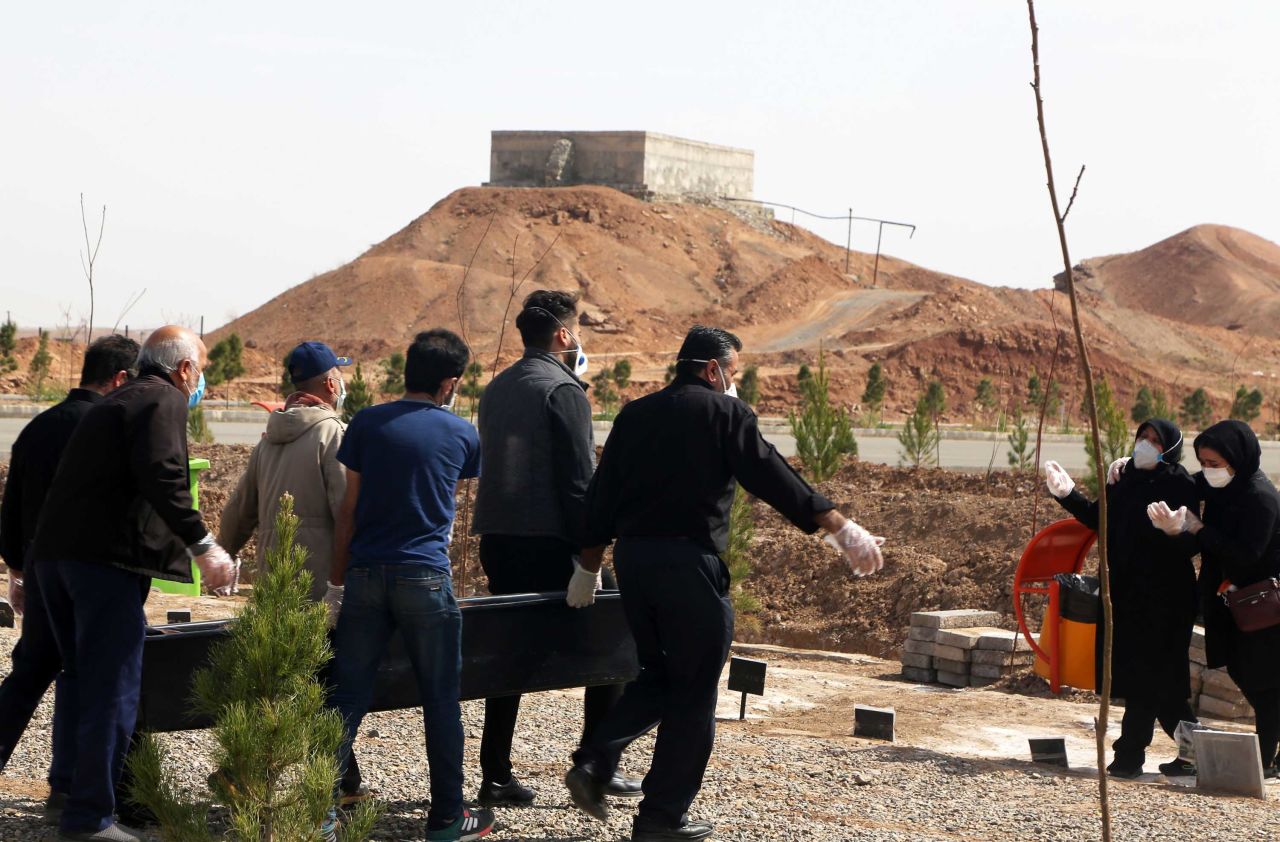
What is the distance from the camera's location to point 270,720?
3711 mm

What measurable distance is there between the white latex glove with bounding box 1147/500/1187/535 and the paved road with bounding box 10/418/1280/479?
1453cm

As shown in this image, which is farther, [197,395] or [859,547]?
[197,395]

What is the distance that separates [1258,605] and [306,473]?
3928 millimetres

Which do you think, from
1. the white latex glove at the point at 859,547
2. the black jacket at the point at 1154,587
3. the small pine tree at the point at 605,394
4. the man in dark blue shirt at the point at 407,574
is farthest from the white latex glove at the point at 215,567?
the small pine tree at the point at 605,394

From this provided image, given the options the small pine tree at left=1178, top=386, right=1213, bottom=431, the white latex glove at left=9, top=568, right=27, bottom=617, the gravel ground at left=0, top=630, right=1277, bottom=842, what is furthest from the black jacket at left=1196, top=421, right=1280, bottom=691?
the small pine tree at left=1178, top=386, right=1213, bottom=431

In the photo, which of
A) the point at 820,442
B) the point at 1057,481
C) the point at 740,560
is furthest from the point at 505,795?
the point at 820,442

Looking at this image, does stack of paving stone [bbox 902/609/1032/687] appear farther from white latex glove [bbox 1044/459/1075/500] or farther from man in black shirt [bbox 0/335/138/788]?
man in black shirt [bbox 0/335/138/788]

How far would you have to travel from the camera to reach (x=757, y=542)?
13695 mm

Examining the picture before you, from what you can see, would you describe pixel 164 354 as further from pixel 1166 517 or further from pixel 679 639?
pixel 1166 517

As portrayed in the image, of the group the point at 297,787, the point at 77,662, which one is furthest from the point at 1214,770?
the point at 77,662

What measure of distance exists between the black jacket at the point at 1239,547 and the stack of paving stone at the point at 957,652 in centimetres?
264

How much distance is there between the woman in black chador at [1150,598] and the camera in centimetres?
A: 643

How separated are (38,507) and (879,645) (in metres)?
7.69

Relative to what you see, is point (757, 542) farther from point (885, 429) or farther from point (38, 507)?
point (885, 429)
